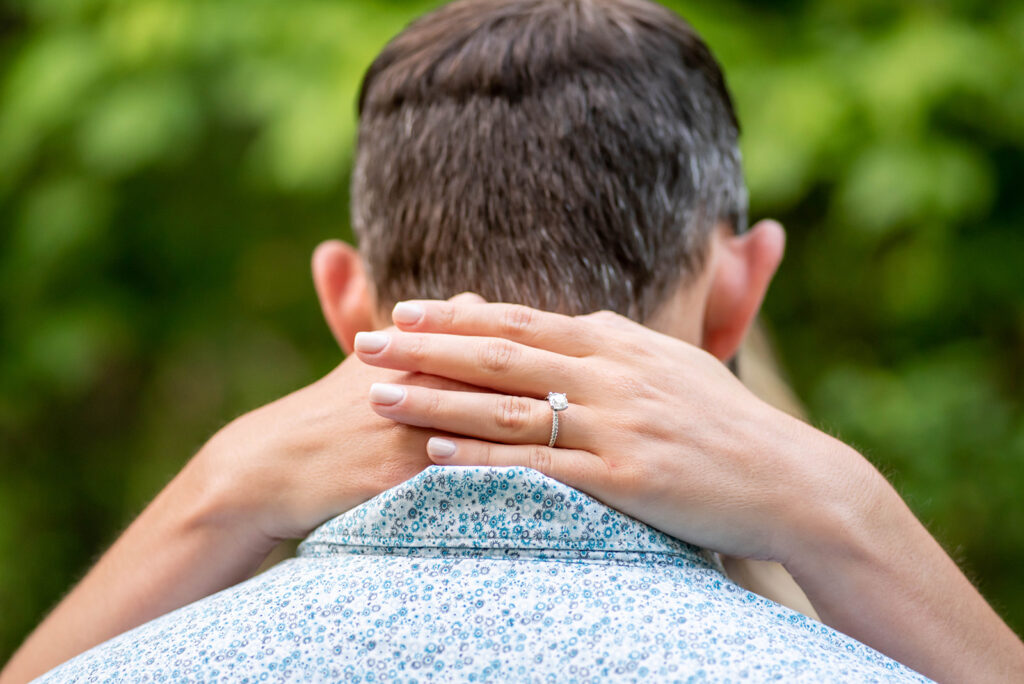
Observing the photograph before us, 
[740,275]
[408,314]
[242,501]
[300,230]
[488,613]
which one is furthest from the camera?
[300,230]

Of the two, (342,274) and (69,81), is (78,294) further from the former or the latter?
(342,274)

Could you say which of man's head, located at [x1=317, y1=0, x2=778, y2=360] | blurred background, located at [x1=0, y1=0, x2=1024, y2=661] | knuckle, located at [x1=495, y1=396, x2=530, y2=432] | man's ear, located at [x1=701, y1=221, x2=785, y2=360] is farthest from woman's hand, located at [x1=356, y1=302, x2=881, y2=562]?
blurred background, located at [x1=0, y1=0, x2=1024, y2=661]

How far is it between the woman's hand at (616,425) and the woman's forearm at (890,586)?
A: 3 cm

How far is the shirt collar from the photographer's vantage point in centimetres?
92

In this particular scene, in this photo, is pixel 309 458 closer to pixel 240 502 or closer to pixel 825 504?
pixel 240 502

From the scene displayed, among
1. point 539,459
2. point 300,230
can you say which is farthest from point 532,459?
point 300,230

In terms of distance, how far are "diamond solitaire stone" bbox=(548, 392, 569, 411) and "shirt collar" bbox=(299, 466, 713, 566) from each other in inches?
2.9

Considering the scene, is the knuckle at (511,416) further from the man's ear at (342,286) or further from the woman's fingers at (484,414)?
the man's ear at (342,286)

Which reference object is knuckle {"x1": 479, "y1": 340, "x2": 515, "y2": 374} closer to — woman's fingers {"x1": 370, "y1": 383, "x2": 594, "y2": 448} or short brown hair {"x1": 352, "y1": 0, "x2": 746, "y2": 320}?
woman's fingers {"x1": 370, "y1": 383, "x2": 594, "y2": 448}

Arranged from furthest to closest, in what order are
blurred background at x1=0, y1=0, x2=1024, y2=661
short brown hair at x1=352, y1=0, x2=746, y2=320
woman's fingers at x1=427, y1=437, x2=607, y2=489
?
1. blurred background at x1=0, y1=0, x2=1024, y2=661
2. short brown hair at x1=352, y1=0, x2=746, y2=320
3. woman's fingers at x1=427, y1=437, x2=607, y2=489

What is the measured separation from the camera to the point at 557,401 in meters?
0.95

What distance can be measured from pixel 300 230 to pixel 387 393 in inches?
126

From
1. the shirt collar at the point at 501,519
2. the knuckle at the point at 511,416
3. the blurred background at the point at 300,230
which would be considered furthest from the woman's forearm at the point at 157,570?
the blurred background at the point at 300,230

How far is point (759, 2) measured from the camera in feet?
9.98
